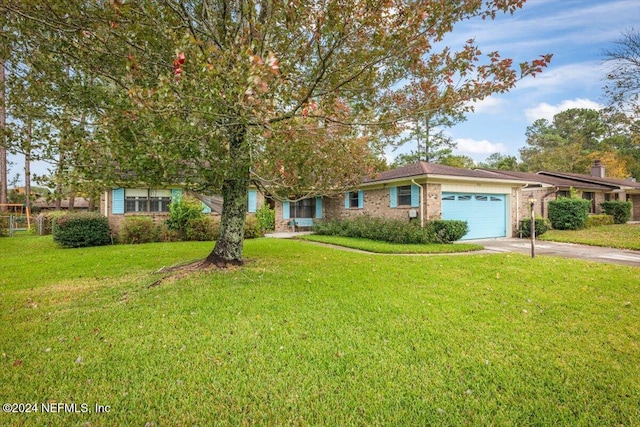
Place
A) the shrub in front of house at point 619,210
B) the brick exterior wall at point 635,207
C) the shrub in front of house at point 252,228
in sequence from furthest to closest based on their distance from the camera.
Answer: the brick exterior wall at point 635,207 < the shrub in front of house at point 619,210 < the shrub in front of house at point 252,228

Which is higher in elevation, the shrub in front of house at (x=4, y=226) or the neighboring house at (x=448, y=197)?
the neighboring house at (x=448, y=197)

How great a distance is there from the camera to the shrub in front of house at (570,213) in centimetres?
1648

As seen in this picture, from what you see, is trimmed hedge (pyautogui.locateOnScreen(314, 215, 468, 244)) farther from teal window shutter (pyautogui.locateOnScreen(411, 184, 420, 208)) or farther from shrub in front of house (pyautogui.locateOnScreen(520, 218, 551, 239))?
shrub in front of house (pyautogui.locateOnScreen(520, 218, 551, 239))

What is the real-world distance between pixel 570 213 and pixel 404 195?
32.8 feet

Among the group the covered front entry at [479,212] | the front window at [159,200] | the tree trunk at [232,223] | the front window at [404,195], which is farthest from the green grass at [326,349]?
the front window at [159,200]

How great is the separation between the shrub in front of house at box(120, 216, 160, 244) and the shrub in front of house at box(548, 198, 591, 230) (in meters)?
20.3

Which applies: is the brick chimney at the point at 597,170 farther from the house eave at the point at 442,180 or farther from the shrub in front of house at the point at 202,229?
the shrub in front of house at the point at 202,229

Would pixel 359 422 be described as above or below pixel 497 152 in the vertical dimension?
below

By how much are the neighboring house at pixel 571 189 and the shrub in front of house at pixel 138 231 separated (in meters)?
18.1

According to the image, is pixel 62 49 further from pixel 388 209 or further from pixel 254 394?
pixel 388 209

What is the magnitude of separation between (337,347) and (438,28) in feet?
16.5

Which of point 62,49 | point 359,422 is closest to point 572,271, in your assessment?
point 359,422

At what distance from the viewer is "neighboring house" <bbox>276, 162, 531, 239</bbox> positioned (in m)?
12.6

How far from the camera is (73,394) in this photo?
2512 millimetres
